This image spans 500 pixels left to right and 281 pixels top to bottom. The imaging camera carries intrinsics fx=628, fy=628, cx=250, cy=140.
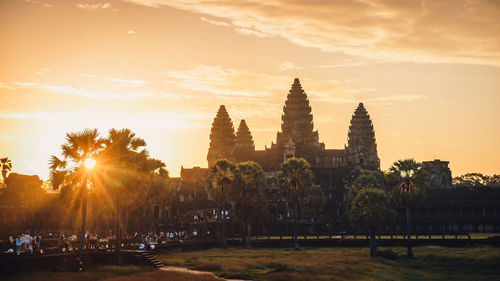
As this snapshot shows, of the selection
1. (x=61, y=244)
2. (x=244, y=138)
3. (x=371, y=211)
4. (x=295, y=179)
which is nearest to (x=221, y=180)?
(x=295, y=179)

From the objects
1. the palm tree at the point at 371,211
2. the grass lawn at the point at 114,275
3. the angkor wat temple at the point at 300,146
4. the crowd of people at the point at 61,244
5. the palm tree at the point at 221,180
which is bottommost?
the grass lawn at the point at 114,275

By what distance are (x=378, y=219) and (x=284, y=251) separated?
40.3 ft

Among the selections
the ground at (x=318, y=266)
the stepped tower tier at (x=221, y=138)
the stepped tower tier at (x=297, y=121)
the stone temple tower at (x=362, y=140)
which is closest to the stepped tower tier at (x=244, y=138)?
the stepped tower tier at (x=221, y=138)

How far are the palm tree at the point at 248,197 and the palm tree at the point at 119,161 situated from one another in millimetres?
35667

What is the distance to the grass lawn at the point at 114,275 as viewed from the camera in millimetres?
42206

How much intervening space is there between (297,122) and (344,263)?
105 m

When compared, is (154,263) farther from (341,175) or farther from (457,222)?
(341,175)

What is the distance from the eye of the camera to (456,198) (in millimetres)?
114938

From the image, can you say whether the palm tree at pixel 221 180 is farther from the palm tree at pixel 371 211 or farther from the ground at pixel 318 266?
the palm tree at pixel 371 211

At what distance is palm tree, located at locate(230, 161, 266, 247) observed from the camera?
88.4m

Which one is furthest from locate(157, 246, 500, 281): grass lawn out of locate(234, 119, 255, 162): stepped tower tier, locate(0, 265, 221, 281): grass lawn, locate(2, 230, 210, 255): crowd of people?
locate(234, 119, 255, 162): stepped tower tier

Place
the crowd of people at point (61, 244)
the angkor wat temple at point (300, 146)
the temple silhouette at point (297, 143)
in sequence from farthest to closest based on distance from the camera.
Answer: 1. the temple silhouette at point (297, 143)
2. the angkor wat temple at point (300, 146)
3. the crowd of people at point (61, 244)

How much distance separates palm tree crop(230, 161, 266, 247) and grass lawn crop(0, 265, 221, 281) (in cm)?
3698

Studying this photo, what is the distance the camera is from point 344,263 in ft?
203
